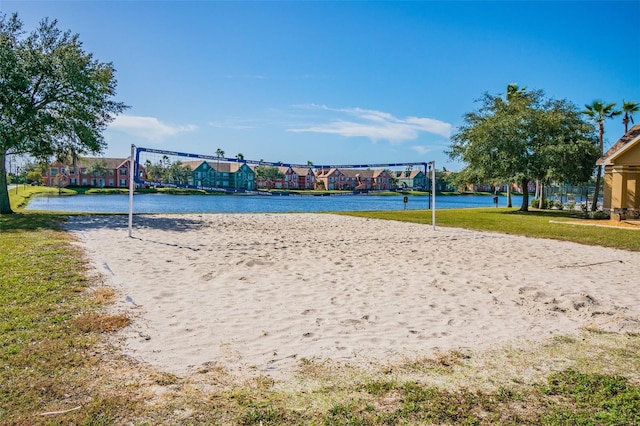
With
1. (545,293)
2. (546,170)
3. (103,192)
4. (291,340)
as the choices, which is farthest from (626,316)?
(103,192)

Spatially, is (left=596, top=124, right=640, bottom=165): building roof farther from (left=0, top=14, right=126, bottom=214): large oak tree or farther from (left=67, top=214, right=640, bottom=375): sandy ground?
(left=0, top=14, right=126, bottom=214): large oak tree

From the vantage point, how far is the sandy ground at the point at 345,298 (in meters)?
3.39

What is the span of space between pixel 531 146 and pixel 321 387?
22041 mm

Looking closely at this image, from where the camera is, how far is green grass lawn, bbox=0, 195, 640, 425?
233 cm

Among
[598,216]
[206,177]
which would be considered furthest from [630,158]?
[206,177]

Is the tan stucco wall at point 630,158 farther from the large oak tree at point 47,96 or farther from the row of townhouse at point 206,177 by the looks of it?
the row of townhouse at point 206,177

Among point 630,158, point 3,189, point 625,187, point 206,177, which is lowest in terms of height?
point 3,189

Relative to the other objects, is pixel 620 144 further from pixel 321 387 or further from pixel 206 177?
pixel 206 177

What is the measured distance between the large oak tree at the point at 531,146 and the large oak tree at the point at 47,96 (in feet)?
56.6

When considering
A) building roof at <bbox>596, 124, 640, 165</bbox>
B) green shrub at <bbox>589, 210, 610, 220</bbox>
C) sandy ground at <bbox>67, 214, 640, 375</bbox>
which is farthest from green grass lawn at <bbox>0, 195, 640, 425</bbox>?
green shrub at <bbox>589, 210, 610, 220</bbox>

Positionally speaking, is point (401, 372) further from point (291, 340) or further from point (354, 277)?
point (354, 277)

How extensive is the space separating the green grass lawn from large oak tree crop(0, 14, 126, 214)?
13042mm

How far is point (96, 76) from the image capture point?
15422mm

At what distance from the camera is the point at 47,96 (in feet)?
48.2
